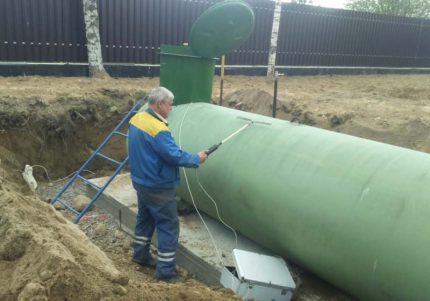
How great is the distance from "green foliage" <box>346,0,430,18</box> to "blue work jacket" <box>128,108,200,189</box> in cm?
2192

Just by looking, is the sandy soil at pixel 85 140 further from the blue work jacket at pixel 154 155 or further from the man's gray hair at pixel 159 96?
the man's gray hair at pixel 159 96

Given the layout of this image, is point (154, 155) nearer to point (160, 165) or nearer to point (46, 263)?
point (160, 165)

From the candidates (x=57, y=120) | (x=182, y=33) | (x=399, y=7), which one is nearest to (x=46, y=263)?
(x=57, y=120)

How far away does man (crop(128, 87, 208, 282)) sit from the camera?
12.5ft

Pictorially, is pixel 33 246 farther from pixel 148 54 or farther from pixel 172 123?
pixel 148 54

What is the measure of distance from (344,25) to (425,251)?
12.9 metres

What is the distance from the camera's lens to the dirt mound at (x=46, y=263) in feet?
7.14

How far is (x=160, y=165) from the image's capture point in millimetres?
3920

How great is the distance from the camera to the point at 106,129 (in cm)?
748

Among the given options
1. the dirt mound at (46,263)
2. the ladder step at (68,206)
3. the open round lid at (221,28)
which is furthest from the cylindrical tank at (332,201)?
the ladder step at (68,206)

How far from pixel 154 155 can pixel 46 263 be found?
1.71 meters

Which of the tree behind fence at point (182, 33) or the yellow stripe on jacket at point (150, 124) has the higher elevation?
the tree behind fence at point (182, 33)

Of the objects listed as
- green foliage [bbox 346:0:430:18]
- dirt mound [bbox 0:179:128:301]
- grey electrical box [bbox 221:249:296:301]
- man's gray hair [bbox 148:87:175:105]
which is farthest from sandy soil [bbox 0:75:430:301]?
green foliage [bbox 346:0:430:18]

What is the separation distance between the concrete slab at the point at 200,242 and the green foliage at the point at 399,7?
2134 centimetres
